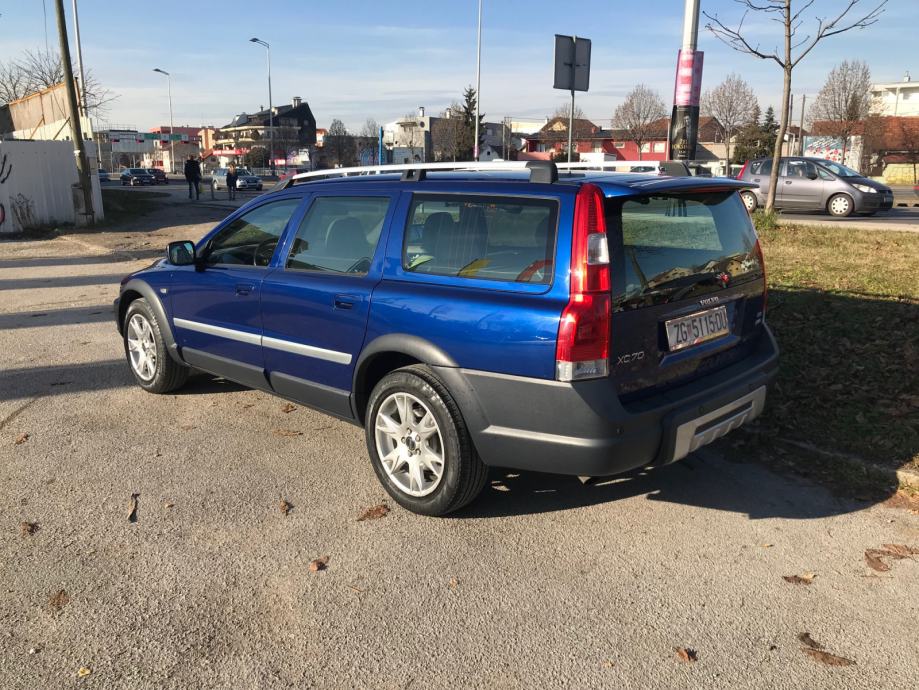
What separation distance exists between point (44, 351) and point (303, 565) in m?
4.96

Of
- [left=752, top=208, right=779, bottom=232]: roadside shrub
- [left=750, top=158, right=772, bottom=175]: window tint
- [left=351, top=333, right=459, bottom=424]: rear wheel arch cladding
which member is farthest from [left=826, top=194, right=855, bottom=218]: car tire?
[left=351, top=333, right=459, bottom=424]: rear wheel arch cladding

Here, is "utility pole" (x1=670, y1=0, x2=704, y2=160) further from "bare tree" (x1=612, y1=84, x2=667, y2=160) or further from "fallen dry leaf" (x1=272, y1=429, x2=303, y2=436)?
"bare tree" (x1=612, y1=84, x2=667, y2=160)

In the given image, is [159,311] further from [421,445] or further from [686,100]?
[686,100]

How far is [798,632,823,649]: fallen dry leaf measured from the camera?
9.01 ft

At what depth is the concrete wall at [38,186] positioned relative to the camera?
1773cm

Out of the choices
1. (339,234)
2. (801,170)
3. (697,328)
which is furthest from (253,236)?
(801,170)

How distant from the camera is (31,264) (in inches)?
528

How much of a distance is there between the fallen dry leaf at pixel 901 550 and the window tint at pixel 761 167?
55.9ft

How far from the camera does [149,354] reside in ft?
18.5

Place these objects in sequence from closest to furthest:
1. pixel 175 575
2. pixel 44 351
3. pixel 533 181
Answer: pixel 175 575
pixel 533 181
pixel 44 351

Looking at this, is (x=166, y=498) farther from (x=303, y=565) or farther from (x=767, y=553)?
(x=767, y=553)

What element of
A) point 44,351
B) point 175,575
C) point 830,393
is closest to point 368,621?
point 175,575

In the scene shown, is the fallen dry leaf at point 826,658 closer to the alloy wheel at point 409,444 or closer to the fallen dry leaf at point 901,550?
the fallen dry leaf at point 901,550

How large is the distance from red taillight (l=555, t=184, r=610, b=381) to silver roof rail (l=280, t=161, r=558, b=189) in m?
0.34
